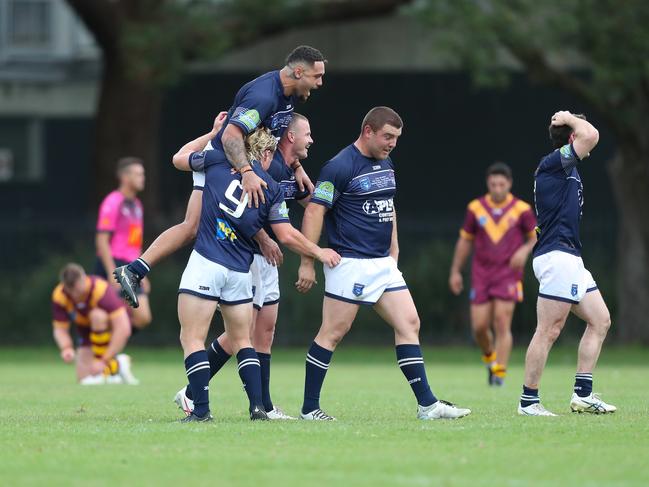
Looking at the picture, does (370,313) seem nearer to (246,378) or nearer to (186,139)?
(186,139)

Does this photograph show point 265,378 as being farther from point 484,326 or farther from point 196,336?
point 484,326

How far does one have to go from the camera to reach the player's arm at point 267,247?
33.4ft

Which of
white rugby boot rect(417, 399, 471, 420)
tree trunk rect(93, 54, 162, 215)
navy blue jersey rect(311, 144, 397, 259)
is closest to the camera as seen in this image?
white rugby boot rect(417, 399, 471, 420)

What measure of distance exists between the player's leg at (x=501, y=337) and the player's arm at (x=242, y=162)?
669cm

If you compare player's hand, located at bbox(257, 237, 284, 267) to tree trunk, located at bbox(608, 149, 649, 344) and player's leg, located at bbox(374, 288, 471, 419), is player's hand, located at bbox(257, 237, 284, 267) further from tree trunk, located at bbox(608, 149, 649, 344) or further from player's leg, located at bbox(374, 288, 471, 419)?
tree trunk, located at bbox(608, 149, 649, 344)

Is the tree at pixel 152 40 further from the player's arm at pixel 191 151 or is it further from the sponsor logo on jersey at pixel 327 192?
the sponsor logo on jersey at pixel 327 192

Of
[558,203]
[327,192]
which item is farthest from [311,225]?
[558,203]

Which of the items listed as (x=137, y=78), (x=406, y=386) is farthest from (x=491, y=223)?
(x=137, y=78)

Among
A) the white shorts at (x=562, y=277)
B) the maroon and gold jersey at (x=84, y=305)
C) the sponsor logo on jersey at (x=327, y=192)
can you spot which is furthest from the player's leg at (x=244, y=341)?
the maroon and gold jersey at (x=84, y=305)

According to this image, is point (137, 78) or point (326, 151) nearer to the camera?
point (137, 78)

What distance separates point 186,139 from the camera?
103ft

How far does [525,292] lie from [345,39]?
27.1ft

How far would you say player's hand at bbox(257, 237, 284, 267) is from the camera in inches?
404

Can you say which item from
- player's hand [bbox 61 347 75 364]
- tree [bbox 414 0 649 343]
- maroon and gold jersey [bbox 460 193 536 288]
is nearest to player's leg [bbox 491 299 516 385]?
maroon and gold jersey [bbox 460 193 536 288]
